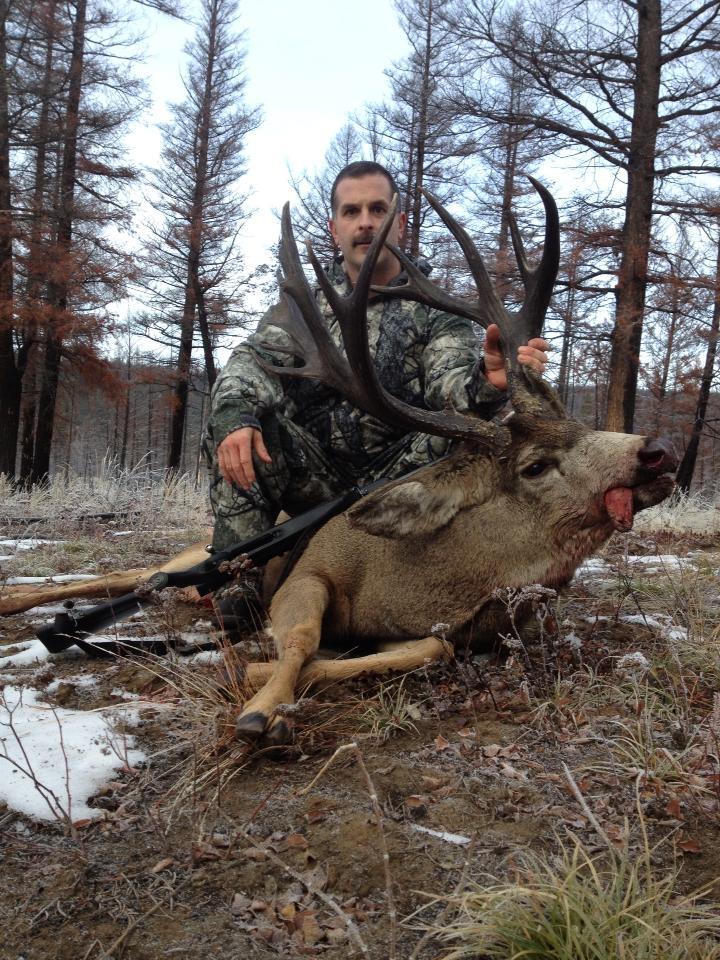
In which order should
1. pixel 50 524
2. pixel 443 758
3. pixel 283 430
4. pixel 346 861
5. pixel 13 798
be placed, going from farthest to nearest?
pixel 50 524 → pixel 283 430 → pixel 443 758 → pixel 13 798 → pixel 346 861

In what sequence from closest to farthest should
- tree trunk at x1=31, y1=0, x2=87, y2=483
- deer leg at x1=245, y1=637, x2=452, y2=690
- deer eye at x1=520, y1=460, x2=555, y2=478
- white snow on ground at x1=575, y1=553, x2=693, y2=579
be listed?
deer leg at x1=245, y1=637, x2=452, y2=690, deer eye at x1=520, y1=460, x2=555, y2=478, white snow on ground at x1=575, y1=553, x2=693, y2=579, tree trunk at x1=31, y1=0, x2=87, y2=483

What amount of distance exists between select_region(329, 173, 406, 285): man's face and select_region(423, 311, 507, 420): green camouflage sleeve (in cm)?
45

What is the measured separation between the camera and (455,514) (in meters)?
3.27

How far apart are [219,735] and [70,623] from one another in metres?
1.36

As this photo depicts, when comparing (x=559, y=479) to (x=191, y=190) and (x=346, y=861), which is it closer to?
(x=346, y=861)

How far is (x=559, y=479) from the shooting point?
3.10m

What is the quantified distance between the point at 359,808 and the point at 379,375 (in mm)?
2790

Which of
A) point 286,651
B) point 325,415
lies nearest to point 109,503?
point 325,415

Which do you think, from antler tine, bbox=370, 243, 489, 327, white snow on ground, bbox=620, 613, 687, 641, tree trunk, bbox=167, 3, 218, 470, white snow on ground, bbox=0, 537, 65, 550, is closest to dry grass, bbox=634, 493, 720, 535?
white snow on ground, bbox=620, 613, 687, 641

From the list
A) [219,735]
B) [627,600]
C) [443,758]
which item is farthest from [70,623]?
[627,600]

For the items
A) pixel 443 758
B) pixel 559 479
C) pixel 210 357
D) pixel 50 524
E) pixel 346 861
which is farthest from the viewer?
pixel 210 357

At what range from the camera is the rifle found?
3.39m

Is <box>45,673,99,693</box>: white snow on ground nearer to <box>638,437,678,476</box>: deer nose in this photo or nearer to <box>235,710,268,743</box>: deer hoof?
<box>235,710,268,743</box>: deer hoof

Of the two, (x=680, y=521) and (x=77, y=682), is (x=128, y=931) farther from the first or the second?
(x=680, y=521)
